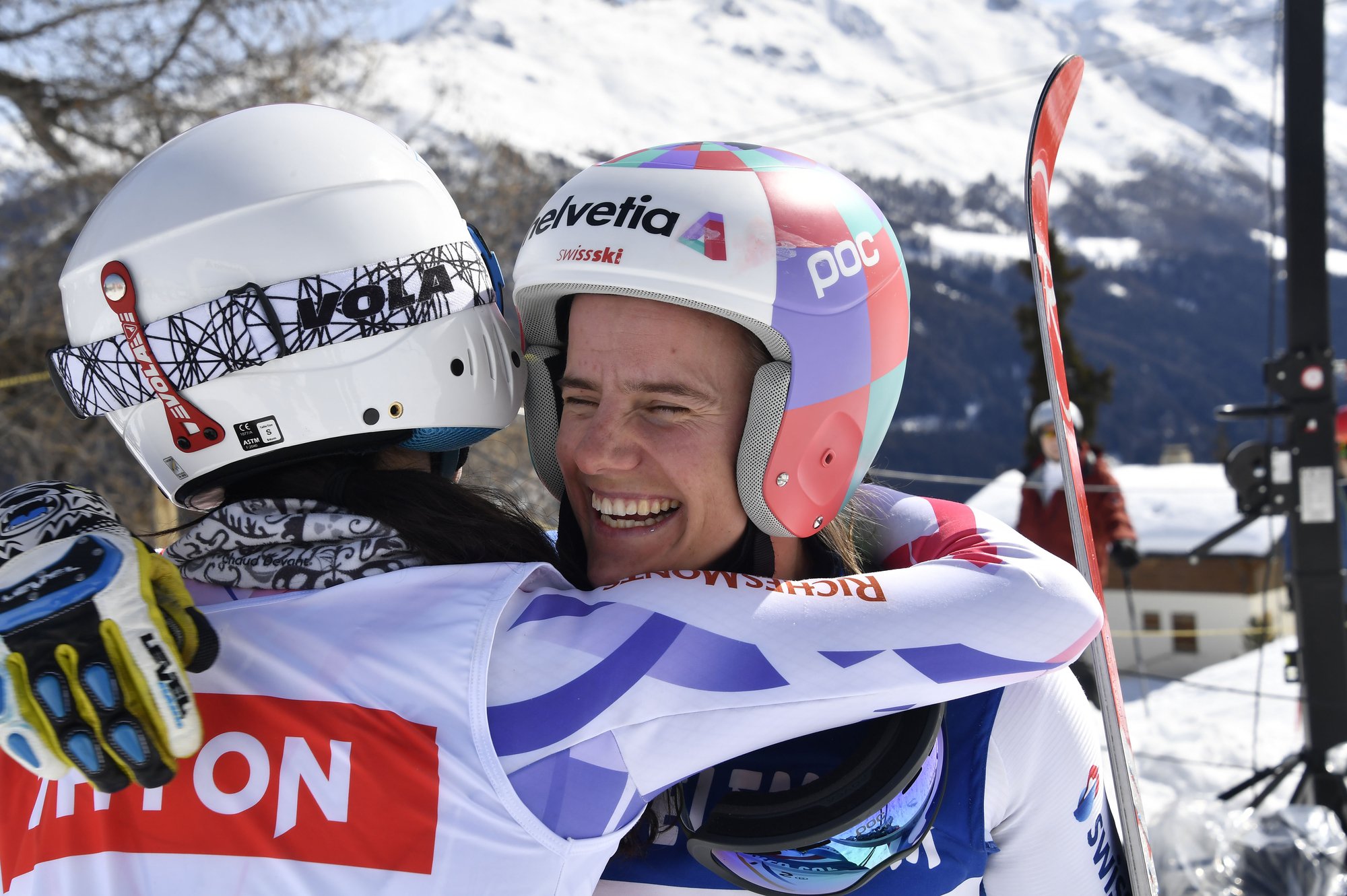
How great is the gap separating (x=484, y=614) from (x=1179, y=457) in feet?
139

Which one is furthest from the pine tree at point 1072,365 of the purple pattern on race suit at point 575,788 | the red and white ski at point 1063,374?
the purple pattern on race suit at point 575,788

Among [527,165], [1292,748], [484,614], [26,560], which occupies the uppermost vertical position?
[26,560]

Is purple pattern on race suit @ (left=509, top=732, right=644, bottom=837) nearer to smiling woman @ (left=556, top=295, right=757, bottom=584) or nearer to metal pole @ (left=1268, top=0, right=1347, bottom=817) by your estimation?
smiling woman @ (left=556, top=295, right=757, bottom=584)

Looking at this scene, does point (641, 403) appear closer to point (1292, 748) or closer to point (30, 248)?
point (1292, 748)

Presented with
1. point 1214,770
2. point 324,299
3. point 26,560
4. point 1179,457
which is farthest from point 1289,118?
point 1179,457

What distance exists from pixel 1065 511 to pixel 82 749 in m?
6.19

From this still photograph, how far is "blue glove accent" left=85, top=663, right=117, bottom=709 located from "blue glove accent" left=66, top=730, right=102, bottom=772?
0.04 meters

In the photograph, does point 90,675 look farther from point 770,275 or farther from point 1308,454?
point 1308,454

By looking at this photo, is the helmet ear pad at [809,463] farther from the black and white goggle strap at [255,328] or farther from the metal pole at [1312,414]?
the metal pole at [1312,414]

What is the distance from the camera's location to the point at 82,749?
108 centimetres

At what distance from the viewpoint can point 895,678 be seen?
126cm

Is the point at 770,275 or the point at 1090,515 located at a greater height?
the point at 770,275

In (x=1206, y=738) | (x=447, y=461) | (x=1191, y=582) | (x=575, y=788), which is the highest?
(x=447, y=461)

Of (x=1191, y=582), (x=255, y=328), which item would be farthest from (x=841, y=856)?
(x=1191, y=582)
